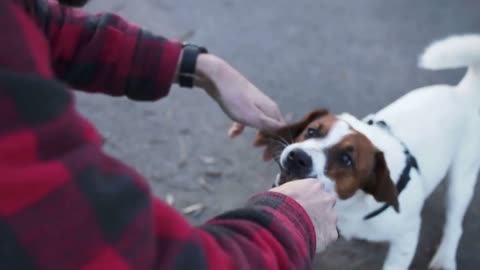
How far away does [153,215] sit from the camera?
1.63ft

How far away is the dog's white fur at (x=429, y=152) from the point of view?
1.53 metres

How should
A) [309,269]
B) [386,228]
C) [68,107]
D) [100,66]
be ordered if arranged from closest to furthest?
[68,107] → [309,269] → [100,66] → [386,228]

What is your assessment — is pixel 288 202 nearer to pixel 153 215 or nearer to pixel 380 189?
pixel 153 215

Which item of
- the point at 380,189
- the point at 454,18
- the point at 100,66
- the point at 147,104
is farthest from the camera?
the point at 454,18

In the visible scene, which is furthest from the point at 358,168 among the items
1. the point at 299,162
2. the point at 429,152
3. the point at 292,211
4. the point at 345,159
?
the point at 292,211

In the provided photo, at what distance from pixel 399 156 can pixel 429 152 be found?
0.11 metres

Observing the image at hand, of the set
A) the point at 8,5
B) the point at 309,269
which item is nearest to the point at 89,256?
the point at 8,5

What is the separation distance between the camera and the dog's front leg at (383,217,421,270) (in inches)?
62.8

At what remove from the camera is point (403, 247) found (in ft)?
5.27

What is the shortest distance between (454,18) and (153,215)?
7.56 feet

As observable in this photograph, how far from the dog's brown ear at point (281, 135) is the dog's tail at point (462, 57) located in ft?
1.25

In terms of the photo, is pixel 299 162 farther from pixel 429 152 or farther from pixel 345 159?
pixel 429 152

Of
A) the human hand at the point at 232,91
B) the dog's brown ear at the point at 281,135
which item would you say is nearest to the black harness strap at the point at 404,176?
the dog's brown ear at the point at 281,135

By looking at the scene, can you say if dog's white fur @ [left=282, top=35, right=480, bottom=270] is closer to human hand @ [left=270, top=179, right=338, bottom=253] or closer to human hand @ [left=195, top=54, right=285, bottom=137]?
human hand @ [left=195, top=54, right=285, bottom=137]
